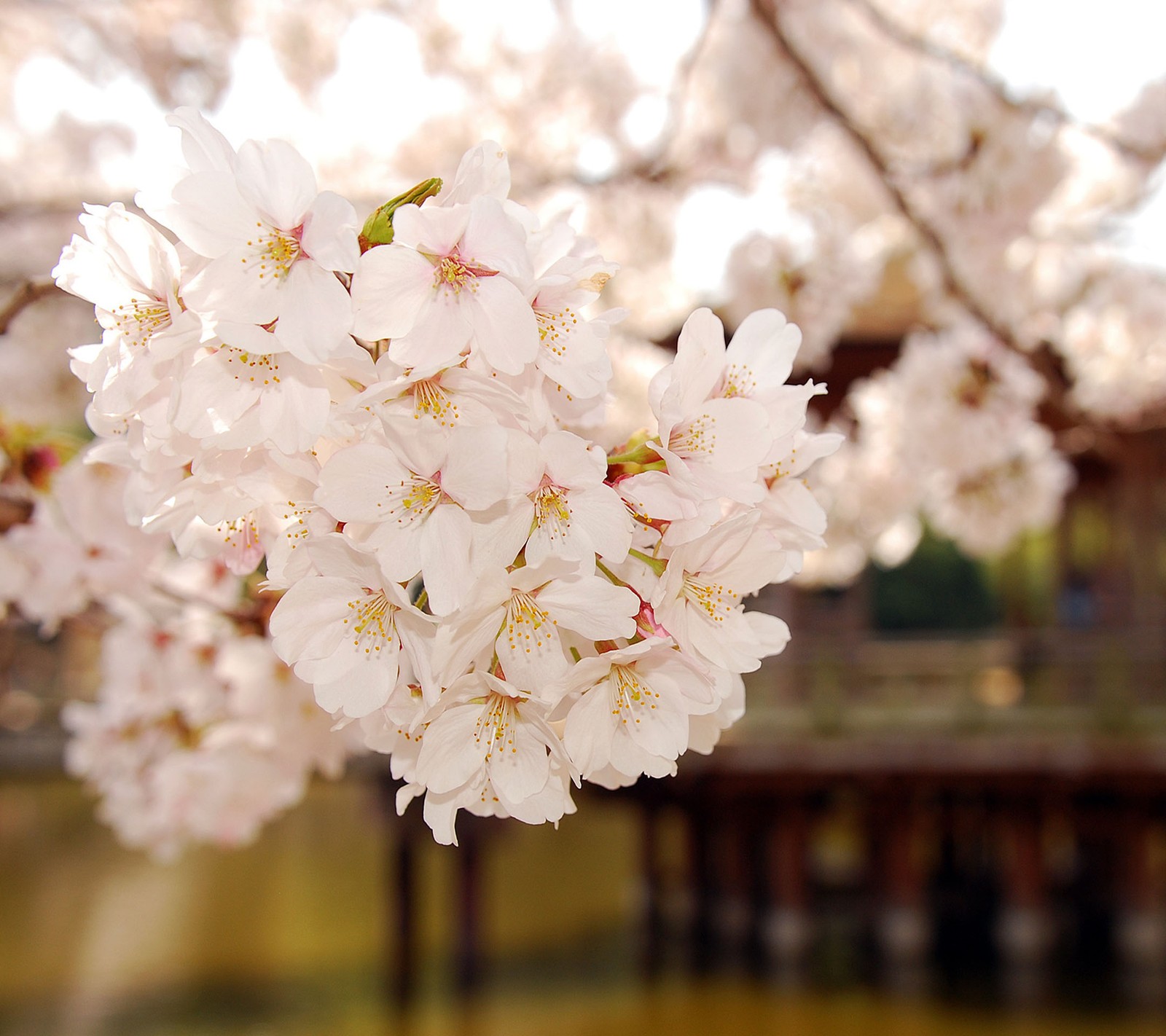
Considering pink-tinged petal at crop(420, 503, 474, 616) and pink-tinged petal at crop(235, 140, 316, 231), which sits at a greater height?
pink-tinged petal at crop(235, 140, 316, 231)

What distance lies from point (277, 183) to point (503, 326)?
195mm

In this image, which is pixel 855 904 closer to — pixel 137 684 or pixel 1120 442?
pixel 1120 442

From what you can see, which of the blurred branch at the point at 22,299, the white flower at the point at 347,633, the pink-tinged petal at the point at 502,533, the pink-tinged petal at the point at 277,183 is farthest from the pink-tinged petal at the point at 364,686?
the blurred branch at the point at 22,299

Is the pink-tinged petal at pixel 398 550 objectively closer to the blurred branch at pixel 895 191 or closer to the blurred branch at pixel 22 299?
the blurred branch at pixel 22 299

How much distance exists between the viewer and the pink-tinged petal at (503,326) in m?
0.77

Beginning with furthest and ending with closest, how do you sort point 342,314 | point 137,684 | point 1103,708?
point 1103,708, point 137,684, point 342,314

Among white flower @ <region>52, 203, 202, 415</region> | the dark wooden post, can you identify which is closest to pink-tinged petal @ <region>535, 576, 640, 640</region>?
white flower @ <region>52, 203, 202, 415</region>

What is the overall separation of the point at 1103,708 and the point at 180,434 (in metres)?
10.0

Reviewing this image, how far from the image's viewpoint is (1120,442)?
8.50 ft

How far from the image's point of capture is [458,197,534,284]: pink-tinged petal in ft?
2.54

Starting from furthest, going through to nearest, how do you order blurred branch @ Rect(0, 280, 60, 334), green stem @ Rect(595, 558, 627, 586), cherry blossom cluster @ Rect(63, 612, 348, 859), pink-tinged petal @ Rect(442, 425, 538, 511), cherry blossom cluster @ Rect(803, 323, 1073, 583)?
1. cherry blossom cluster @ Rect(803, 323, 1073, 583)
2. cherry blossom cluster @ Rect(63, 612, 348, 859)
3. blurred branch @ Rect(0, 280, 60, 334)
4. green stem @ Rect(595, 558, 627, 586)
5. pink-tinged petal @ Rect(442, 425, 538, 511)

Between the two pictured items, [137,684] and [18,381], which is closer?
[137,684]

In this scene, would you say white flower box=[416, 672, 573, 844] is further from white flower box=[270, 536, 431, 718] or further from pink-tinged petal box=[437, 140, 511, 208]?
pink-tinged petal box=[437, 140, 511, 208]

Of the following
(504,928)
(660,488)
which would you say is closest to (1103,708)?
(504,928)
